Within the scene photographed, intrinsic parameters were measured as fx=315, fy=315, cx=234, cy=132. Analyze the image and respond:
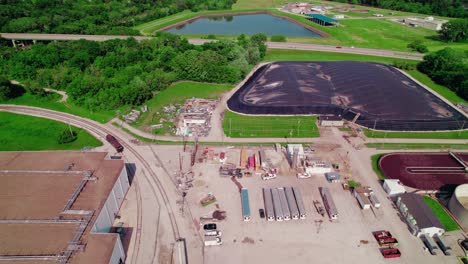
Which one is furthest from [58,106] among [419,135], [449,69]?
Answer: [449,69]

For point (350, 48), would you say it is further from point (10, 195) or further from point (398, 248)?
point (10, 195)

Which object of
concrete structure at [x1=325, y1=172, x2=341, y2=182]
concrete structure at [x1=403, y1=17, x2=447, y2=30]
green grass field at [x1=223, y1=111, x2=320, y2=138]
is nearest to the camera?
concrete structure at [x1=325, y1=172, x2=341, y2=182]

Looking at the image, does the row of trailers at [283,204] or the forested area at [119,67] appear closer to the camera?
the row of trailers at [283,204]

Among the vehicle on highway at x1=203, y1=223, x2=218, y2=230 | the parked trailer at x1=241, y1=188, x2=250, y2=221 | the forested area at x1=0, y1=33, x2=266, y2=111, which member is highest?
the forested area at x1=0, y1=33, x2=266, y2=111

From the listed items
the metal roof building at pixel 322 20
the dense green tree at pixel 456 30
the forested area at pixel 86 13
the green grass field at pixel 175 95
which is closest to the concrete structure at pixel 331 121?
the green grass field at pixel 175 95

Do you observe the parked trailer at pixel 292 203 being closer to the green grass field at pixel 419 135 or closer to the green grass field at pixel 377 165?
the green grass field at pixel 377 165

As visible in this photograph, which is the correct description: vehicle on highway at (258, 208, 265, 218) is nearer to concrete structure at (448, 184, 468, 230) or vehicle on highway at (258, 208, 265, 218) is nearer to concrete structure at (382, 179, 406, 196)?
concrete structure at (382, 179, 406, 196)

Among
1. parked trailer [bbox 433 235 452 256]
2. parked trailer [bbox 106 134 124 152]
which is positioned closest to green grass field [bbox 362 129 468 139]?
parked trailer [bbox 433 235 452 256]
